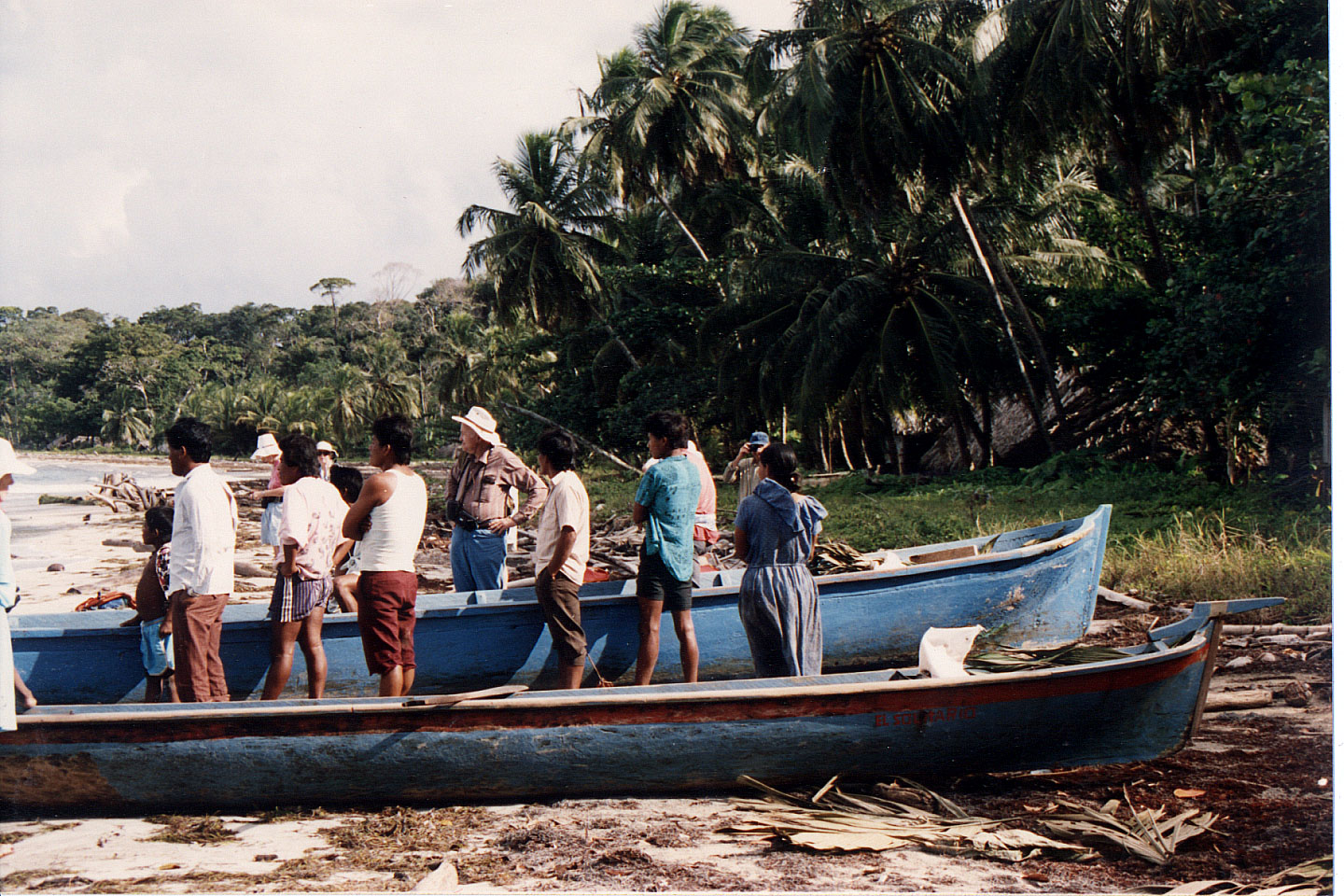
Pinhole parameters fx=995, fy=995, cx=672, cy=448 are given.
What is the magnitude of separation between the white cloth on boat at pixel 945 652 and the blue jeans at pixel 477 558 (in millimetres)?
2257

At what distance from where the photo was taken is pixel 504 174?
2048 centimetres

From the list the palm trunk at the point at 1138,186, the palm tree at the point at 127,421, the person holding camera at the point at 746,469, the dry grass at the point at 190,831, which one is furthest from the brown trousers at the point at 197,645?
the palm tree at the point at 127,421

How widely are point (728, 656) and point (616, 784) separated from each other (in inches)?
61.4

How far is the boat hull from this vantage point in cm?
363

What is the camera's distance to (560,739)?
144 inches

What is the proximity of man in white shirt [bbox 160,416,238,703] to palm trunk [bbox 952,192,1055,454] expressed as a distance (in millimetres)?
12374

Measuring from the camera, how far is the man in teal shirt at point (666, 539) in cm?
441

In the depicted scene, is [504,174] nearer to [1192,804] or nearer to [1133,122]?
[1133,122]

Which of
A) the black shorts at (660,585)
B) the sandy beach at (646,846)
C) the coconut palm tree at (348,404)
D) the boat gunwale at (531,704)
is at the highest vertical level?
the coconut palm tree at (348,404)

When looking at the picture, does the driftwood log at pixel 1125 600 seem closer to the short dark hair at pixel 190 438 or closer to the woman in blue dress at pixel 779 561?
the woman in blue dress at pixel 779 561

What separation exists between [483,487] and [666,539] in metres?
1.02

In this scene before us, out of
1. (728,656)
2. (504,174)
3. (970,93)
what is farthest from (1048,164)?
(728,656)

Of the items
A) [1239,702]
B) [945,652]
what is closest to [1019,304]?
[1239,702]

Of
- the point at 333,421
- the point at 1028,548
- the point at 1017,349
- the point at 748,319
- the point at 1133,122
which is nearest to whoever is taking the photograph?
the point at 1028,548
